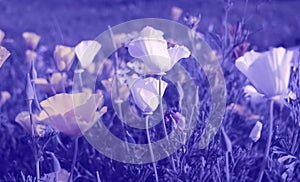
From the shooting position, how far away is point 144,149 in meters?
1.82

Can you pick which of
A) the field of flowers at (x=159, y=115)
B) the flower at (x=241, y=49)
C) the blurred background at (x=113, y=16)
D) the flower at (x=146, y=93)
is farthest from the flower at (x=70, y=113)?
the blurred background at (x=113, y=16)

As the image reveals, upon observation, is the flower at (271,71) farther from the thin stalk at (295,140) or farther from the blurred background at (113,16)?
the blurred background at (113,16)

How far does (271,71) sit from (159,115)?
648 millimetres

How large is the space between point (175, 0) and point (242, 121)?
274 inches

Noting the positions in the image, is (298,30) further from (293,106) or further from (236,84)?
(293,106)

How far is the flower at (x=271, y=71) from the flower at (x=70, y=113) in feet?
1.29

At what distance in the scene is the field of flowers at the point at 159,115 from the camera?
1.46 metres

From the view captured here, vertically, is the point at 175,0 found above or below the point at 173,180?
above

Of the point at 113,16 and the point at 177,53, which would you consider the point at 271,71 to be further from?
the point at 113,16

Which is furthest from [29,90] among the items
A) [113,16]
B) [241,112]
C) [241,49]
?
[113,16]

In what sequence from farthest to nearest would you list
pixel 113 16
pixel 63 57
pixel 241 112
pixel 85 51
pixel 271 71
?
1. pixel 113 16
2. pixel 241 112
3. pixel 63 57
4. pixel 85 51
5. pixel 271 71

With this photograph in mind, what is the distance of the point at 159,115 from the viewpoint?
195cm

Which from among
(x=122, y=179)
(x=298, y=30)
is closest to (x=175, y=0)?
(x=298, y=30)

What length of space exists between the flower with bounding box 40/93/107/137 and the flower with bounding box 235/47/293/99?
1.29 feet
